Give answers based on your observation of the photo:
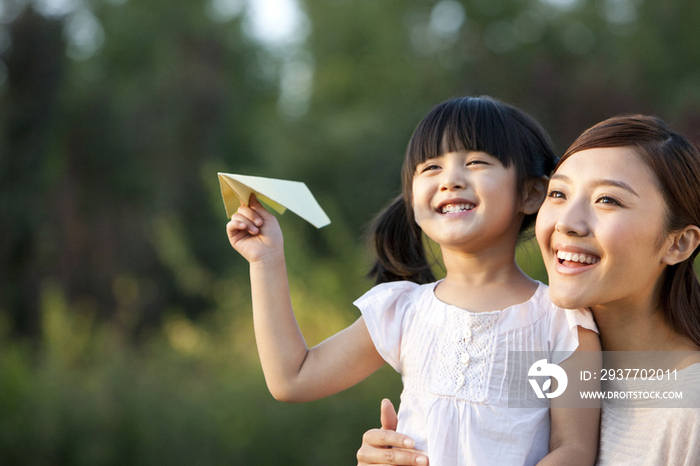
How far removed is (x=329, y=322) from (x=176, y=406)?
120 centimetres

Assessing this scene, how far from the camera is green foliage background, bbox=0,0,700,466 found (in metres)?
4.17

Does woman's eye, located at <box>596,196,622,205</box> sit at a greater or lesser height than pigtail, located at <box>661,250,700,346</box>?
greater

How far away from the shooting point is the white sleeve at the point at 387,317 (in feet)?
5.27

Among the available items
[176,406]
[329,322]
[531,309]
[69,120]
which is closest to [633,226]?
[531,309]

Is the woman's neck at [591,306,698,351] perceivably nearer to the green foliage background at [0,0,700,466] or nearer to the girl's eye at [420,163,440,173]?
the girl's eye at [420,163,440,173]

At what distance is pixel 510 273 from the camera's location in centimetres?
162

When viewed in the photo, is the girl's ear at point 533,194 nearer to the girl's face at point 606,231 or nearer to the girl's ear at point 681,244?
the girl's face at point 606,231

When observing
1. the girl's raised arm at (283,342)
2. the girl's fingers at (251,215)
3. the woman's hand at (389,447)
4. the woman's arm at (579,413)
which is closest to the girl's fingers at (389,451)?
the woman's hand at (389,447)

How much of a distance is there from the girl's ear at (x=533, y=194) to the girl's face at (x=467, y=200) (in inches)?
1.3

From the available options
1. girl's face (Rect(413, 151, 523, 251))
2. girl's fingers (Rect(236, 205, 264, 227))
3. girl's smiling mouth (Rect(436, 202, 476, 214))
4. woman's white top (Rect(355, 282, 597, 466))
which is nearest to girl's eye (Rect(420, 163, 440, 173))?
girl's face (Rect(413, 151, 523, 251))

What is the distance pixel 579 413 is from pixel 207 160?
A: 9.96m

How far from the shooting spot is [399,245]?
1.88m

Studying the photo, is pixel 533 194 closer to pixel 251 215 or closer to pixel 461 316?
pixel 461 316
